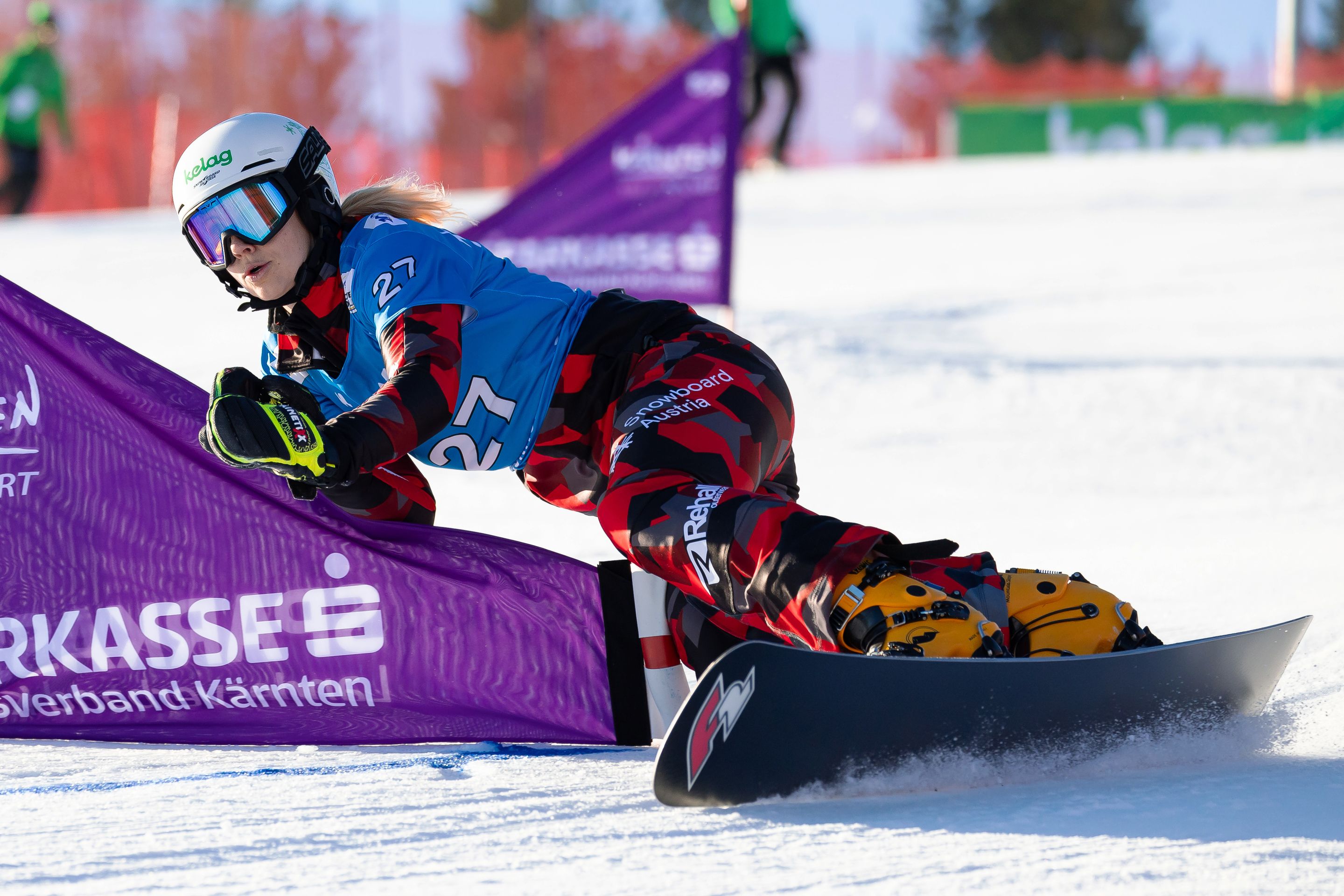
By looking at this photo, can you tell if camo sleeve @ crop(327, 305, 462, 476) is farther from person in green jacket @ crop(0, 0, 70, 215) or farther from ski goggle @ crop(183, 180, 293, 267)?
person in green jacket @ crop(0, 0, 70, 215)

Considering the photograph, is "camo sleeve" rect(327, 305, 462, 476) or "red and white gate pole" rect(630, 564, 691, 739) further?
"red and white gate pole" rect(630, 564, 691, 739)

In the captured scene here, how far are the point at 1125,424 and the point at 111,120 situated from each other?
2135 cm

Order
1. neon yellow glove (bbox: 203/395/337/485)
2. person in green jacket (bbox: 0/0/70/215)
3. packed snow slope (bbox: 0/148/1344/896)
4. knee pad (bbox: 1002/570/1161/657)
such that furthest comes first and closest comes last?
1. person in green jacket (bbox: 0/0/70/215)
2. knee pad (bbox: 1002/570/1161/657)
3. neon yellow glove (bbox: 203/395/337/485)
4. packed snow slope (bbox: 0/148/1344/896)

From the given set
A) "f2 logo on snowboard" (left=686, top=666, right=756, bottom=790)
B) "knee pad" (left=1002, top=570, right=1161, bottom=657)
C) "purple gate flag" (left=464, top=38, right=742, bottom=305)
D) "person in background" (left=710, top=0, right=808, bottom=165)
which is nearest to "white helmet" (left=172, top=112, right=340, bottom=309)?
"f2 logo on snowboard" (left=686, top=666, right=756, bottom=790)

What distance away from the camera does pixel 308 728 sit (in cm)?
276

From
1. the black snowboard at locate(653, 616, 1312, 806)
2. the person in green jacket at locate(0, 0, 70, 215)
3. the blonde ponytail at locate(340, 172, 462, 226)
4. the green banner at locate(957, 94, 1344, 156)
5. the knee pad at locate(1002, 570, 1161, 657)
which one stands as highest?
the green banner at locate(957, 94, 1344, 156)

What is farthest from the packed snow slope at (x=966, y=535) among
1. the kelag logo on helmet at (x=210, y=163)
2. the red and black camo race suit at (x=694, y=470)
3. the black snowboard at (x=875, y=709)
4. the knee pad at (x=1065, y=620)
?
the kelag logo on helmet at (x=210, y=163)

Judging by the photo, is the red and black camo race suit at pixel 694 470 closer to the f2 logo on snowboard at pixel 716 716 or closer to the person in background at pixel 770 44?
the f2 logo on snowboard at pixel 716 716

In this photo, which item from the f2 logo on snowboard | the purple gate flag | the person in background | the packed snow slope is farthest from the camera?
the person in background

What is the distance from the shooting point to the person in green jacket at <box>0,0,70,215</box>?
12.8 meters

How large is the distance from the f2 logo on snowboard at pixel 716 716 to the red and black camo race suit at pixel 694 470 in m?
0.18

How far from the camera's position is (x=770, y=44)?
482 inches

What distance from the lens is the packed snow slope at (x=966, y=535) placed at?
76.8 inches

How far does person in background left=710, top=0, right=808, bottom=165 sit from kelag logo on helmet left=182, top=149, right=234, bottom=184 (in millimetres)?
9591
